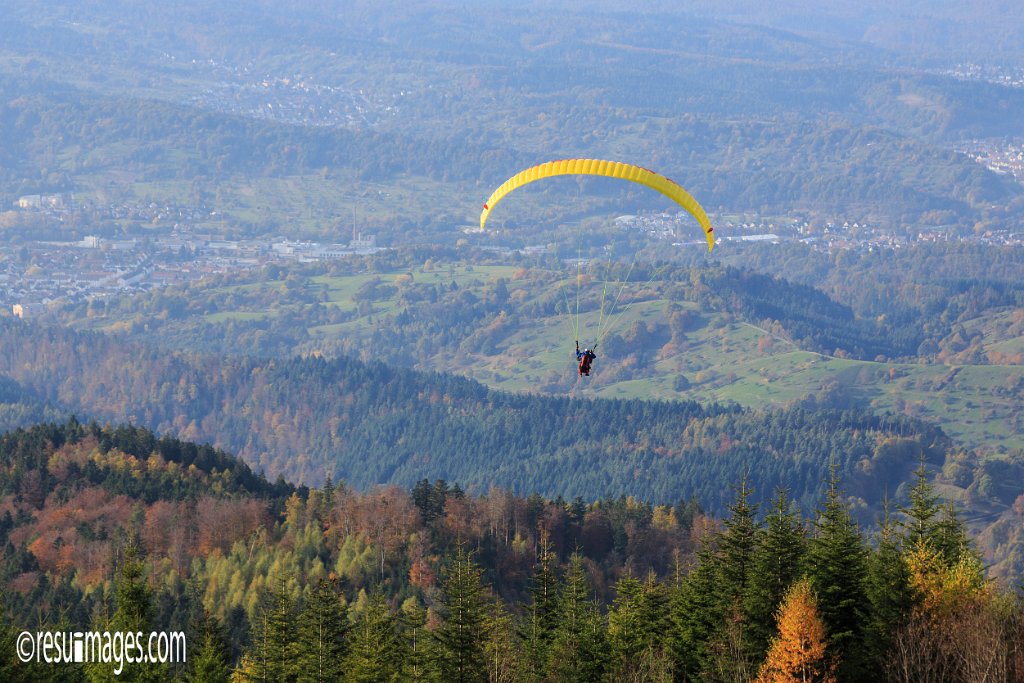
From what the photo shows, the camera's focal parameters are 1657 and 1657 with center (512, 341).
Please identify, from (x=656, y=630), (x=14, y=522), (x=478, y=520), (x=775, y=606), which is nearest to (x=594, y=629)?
(x=656, y=630)

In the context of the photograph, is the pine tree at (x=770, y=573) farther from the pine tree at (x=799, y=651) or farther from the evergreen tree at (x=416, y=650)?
the evergreen tree at (x=416, y=650)

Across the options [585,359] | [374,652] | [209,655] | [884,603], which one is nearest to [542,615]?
[374,652]

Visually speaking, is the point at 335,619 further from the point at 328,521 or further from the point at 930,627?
the point at 328,521

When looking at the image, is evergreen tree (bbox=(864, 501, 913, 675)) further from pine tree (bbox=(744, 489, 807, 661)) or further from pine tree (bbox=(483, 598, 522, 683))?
pine tree (bbox=(483, 598, 522, 683))

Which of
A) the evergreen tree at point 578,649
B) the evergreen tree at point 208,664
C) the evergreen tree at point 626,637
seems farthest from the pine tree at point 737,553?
the evergreen tree at point 208,664

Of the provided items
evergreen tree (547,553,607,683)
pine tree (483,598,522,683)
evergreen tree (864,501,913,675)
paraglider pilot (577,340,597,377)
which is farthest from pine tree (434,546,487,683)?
evergreen tree (864,501,913,675)

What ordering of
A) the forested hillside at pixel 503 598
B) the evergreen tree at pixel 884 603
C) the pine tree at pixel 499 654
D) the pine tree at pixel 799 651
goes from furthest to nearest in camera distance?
the pine tree at pixel 499 654
the forested hillside at pixel 503 598
the evergreen tree at pixel 884 603
the pine tree at pixel 799 651
